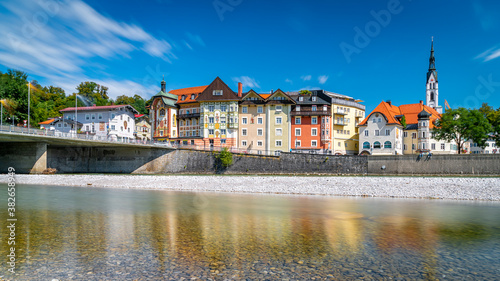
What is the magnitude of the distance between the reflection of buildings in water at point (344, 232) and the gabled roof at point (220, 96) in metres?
44.3

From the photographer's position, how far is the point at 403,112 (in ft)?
238

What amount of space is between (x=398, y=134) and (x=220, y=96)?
34.6m

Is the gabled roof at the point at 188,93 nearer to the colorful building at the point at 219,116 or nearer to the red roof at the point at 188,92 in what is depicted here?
the red roof at the point at 188,92

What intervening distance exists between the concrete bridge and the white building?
11244 mm

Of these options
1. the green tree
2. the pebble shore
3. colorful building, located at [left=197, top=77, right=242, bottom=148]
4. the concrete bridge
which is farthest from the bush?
the green tree

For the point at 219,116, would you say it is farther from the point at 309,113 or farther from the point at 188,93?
the point at 309,113

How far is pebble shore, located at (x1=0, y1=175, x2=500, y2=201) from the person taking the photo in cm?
3072

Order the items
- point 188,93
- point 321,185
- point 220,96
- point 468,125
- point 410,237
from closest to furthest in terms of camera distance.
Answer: point 410,237 < point 321,185 < point 468,125 < point 220,96 < point 188,93

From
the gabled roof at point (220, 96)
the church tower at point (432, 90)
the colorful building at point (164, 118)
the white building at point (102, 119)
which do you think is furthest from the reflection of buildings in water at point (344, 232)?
the church tower at point (432, 90)

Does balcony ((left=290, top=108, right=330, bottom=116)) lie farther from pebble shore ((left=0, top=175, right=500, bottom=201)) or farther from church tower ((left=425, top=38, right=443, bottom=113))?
church tower ((left=425, top=38, right=443, bottom=113))

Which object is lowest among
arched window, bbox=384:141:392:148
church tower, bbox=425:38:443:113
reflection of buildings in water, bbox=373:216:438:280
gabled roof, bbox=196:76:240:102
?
reflection of buildings in water, bbox=373:216:438:280

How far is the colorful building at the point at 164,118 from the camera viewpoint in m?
66.4

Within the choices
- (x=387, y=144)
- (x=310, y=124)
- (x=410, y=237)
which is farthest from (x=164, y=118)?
(x=410, y=237)

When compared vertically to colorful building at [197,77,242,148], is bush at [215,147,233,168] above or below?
below
